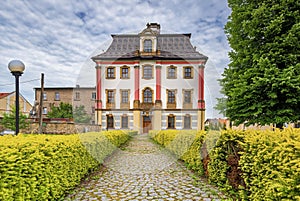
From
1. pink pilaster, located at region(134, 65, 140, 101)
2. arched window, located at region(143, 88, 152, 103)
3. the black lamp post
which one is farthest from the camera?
arched window, located at region(143, 88, 152, 103)

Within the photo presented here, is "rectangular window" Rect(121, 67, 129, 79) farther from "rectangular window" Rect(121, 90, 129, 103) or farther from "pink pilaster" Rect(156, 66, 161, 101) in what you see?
"pink pilaster" Rect(156, 66, 161, 101)

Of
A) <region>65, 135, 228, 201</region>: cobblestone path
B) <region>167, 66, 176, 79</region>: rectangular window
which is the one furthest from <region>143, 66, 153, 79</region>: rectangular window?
<region>65, 135, 228, 201</region>: cobblestone path

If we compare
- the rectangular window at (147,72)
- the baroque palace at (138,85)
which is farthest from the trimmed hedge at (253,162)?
the rectangular window at (147,72)

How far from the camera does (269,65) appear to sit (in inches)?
377

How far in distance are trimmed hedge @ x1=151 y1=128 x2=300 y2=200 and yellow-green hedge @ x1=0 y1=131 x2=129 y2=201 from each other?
2.49 meters

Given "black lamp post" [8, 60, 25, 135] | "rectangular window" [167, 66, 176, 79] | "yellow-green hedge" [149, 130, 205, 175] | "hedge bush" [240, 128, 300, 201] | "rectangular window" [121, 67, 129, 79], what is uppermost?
"rectangular window" [121, 67, 129, 79]

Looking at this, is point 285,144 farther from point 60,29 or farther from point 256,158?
point 60,29

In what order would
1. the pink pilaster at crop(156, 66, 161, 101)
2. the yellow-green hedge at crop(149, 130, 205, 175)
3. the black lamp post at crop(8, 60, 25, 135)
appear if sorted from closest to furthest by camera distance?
the yellow-green hedge at crop(149, 130, 205, 175) → the black lamp post at crop(8, 60, 25, 135) → the pink pilaster at crop(156, 66, 161, 101)

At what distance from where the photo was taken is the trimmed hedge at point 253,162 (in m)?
2.03

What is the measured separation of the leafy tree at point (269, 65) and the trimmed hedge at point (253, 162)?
18.4 feet

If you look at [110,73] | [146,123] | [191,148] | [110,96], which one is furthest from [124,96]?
[191,148]

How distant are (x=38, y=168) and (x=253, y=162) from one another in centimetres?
270

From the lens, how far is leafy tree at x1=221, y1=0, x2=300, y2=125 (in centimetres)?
920

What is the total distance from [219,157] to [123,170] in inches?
110
